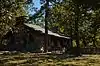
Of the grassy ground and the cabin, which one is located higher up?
the cabin

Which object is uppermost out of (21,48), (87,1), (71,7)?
(71,7)

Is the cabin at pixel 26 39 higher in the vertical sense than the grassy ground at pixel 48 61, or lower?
higher

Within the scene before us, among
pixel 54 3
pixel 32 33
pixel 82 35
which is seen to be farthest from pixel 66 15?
pixel 82 35

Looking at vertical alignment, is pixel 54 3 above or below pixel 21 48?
above

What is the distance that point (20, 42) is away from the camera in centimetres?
5519

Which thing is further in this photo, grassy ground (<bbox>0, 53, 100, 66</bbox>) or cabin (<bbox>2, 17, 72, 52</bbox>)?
Result: cabin (<bbox>2, 17, 72, 52</bbox>)

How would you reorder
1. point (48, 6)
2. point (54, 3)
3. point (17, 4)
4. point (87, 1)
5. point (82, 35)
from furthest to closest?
point (82, 35)
point (48, 6)
point (54, 3)
point (17, 4)
point (87, 1)

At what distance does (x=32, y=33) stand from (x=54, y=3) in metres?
11.8

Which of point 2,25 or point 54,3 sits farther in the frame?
point 54,3

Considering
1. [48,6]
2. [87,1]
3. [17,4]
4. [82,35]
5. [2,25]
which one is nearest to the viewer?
[87,1]

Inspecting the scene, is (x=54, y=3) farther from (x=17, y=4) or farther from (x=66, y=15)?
(x=17, y=4)

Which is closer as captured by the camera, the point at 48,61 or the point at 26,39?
the point at 48,61

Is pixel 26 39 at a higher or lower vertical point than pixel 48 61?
higher

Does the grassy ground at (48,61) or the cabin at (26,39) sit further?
the cabin at (26,39)
